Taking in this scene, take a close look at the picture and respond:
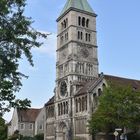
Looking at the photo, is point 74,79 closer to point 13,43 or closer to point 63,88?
point 63,88

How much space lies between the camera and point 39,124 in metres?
94.9

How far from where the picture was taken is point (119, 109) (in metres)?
51.0

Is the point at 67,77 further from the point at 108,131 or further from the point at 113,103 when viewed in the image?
the point at 113,103

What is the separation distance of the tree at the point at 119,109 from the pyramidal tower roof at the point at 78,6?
32.9 meters

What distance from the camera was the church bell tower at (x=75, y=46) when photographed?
7412 cm

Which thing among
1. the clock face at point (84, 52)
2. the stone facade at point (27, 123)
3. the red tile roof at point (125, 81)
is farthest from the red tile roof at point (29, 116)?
the red tile roof at point (125, 81)

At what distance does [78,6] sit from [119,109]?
38.1 m

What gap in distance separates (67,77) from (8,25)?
181ft

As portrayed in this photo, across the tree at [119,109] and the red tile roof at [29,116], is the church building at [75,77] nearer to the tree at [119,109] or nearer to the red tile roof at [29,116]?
the tree at [119,109]

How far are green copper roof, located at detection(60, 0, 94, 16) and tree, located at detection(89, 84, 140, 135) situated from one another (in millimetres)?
33335

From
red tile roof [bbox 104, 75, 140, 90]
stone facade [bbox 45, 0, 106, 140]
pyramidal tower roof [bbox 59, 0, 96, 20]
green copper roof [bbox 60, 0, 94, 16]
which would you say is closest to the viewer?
stone facade [bbox 45, 0, 106, 140]

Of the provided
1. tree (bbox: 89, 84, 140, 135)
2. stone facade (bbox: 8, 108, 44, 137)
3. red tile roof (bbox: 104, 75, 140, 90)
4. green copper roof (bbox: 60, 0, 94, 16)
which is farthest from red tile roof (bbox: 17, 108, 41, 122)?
tree (bbox: 89, 84, 140, 135)

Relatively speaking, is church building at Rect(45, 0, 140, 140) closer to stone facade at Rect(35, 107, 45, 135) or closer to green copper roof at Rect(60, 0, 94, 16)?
green copper roof at Rect(60, 0, 94, 16)

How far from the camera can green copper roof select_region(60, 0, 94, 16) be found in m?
80.8
